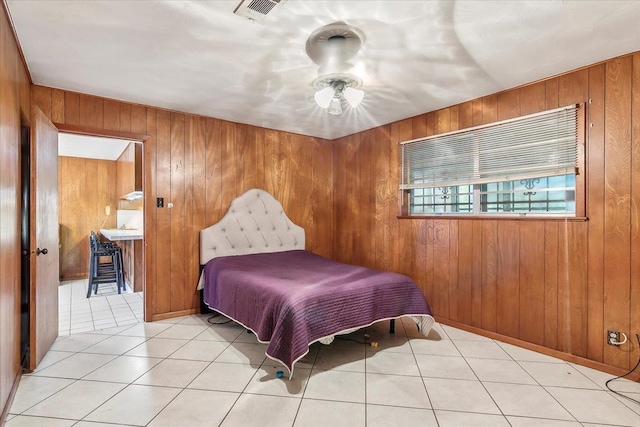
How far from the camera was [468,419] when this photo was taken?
1.86 meters

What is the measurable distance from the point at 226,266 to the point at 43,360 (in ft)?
5.14

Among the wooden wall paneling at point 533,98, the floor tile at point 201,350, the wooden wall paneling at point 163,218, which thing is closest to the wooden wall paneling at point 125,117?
the wooden wall paneling at point 163,218

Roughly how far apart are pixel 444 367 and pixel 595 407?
88cm

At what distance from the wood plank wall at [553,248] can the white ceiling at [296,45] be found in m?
0.22

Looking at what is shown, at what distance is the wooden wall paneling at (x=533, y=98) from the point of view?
8.94ft

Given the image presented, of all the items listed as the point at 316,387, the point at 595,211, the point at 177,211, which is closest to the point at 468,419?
the point at 316,387

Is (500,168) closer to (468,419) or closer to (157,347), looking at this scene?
(468,419)

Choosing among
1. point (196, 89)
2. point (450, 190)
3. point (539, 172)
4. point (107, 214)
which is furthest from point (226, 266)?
point (107, 214)

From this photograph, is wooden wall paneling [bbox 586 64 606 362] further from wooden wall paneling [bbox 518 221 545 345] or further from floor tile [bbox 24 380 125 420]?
floor tile [bbox 24 380 125 420]

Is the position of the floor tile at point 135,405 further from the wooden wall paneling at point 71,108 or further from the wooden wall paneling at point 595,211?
the wooden wall paneling at point 595,211

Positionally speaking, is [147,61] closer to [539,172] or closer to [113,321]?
[113,321]

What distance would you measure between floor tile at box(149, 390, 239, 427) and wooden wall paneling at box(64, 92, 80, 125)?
2646 mm

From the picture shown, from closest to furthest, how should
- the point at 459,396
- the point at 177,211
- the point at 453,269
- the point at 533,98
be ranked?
the point at 459,396
the point at 533,98
the point at 453,269
the point at 177,211

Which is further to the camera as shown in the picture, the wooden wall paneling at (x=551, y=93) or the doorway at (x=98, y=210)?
the doorway at (x=98, y=210)
